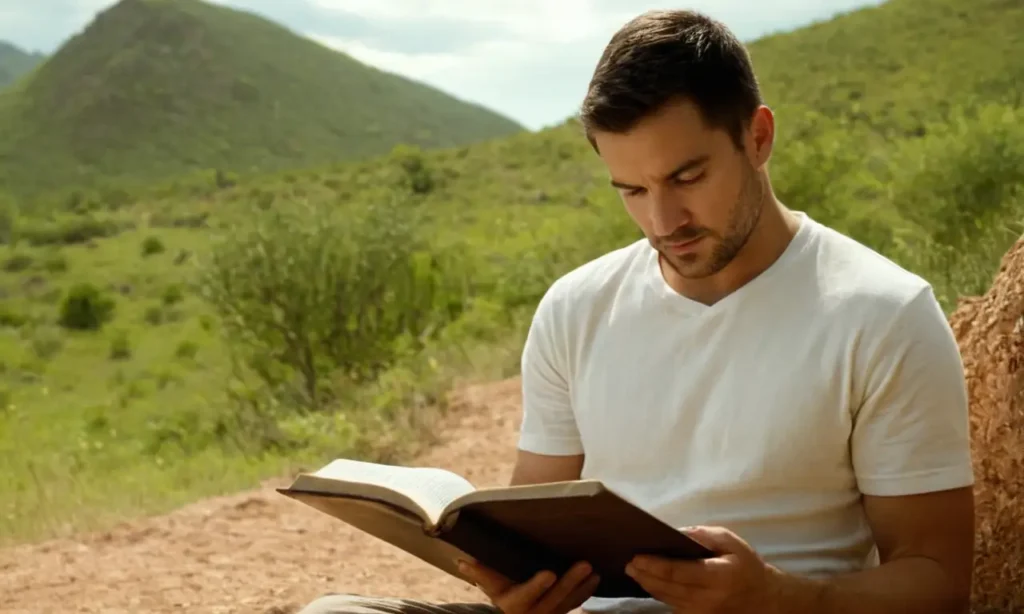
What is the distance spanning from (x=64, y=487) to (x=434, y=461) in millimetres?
2173

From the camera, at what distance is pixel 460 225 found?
20.8m

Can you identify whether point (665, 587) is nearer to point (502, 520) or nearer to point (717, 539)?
point (717, 539)

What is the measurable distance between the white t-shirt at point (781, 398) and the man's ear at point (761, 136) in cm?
12

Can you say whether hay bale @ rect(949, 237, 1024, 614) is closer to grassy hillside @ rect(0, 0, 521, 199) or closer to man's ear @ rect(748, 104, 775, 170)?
man's ear @ rect(748, 104, 775, 170)

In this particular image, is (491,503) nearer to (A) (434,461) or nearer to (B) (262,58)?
(A) (434,461)

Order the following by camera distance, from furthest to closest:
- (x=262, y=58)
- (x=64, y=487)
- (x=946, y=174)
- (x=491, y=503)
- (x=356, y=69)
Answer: (x=356, y=69) → (x=262, y=58) → (x=946, y=174) → (x=64, y=487) → (x=491, y=503)

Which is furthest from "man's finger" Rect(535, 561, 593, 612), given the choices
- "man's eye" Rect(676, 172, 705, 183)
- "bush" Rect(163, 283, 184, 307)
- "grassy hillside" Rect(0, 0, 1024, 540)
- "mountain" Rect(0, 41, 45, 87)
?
"mountain" Rect(0, 41, 45, 87)

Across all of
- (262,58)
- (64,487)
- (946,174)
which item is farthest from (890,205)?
(262,58)

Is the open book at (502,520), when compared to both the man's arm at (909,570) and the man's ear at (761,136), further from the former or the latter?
the man's ear at (761,136)

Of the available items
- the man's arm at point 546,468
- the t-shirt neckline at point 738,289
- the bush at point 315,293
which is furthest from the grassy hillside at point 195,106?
the t-shirt neckline at point 738,289

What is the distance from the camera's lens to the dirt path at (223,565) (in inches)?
134

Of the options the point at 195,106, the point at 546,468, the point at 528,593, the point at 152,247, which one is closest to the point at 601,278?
the point at 546,468

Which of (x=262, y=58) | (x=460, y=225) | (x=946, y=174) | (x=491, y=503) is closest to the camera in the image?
(x=491, y=503)

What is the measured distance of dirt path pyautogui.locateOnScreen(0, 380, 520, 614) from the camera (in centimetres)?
341
